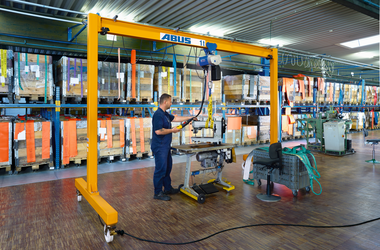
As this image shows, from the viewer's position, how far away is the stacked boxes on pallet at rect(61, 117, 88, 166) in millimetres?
6863

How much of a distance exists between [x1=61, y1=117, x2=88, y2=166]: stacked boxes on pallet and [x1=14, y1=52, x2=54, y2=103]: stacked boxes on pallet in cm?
88

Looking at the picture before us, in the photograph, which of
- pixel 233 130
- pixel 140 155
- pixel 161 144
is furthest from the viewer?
pixel 233 130

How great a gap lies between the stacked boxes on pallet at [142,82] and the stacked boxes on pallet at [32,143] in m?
2.47

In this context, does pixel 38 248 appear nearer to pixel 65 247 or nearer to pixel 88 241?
pixel 65 247

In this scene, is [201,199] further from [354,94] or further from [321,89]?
[354,94]

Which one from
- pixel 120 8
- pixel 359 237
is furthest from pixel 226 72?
pixel 359 237

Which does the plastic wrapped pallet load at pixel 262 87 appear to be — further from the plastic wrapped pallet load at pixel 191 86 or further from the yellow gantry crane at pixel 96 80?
the yellow gantry crane at pixel 96 80

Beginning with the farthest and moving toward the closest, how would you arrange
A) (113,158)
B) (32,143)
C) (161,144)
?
(113,158) < (32,143) < (161,144)

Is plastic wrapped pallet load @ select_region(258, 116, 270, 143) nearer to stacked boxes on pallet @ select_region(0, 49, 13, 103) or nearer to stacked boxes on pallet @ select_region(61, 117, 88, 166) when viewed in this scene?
stacked boxes on pallet @ select_region(61, 117, 88, 166)

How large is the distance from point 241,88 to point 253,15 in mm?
2893

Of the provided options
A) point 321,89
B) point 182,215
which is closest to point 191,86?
point 182,215

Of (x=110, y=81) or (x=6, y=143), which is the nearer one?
(x=6, y=143)

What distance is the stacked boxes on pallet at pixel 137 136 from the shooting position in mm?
7766

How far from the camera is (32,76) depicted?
256 inches
